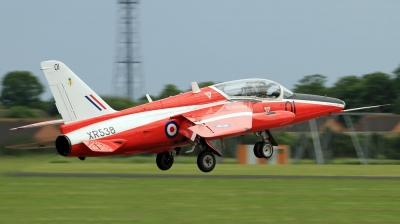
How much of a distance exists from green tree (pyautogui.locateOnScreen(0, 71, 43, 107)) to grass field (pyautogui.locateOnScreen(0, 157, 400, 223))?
51816mm

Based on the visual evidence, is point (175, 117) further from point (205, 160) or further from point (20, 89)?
point (20, 89)

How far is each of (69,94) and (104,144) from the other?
5.88 feet

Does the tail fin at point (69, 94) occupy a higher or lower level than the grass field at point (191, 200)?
higher

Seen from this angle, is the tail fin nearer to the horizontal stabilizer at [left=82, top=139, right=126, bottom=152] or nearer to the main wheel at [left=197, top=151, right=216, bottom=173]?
the horizontal stabilizer at [left=82, top=139, right=126, bottom=152]

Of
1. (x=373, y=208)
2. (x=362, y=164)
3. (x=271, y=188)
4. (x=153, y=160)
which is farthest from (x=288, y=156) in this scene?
(x=373, y=208)

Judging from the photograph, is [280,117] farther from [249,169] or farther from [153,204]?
[153,204]

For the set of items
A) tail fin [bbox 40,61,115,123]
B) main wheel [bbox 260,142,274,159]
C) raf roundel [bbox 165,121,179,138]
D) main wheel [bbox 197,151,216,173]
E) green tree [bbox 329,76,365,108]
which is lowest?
main wheel [bbox 197,151,216,173]

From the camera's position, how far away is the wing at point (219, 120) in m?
22.6

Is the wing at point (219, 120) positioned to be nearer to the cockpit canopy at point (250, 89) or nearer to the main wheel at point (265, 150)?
the cockpit canopy at point (250, 89)

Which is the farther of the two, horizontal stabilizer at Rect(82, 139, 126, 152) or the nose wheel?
the nose wheel

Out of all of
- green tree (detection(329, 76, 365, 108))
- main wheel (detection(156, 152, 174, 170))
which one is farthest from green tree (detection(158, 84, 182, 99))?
main wheel (detection(156, 152, 174, 170))

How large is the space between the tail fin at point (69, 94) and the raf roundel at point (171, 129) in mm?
2247

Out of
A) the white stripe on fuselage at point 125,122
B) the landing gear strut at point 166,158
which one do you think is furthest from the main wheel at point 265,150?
the landing gear strut at point 166,158

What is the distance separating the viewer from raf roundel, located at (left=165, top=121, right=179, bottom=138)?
2285 centimetres
